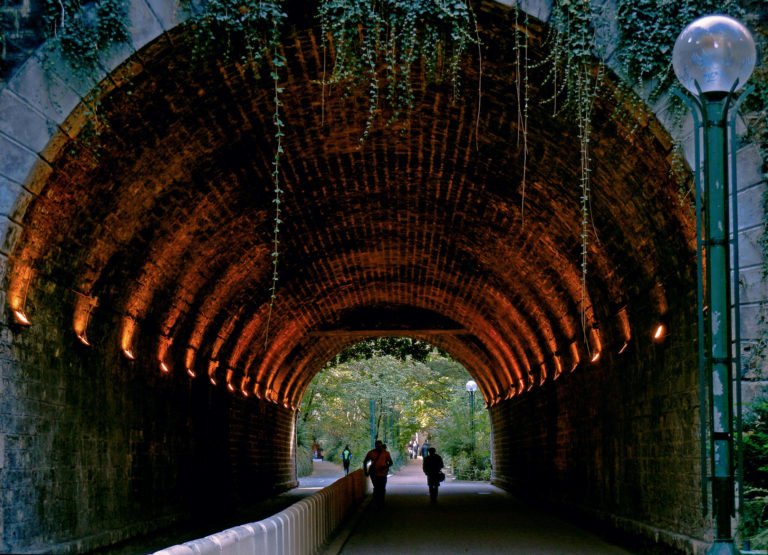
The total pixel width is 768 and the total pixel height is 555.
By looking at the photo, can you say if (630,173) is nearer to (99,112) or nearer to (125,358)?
(99,112)

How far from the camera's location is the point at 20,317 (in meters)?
9.42

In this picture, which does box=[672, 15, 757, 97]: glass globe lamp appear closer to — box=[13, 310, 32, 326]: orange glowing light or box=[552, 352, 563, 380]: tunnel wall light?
box=[13, 310, 32, 326]: orange glowing light

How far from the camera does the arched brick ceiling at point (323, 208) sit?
9867 mm

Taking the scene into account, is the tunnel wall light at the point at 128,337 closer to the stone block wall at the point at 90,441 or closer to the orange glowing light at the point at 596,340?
the stone block wall at the point at 90,441

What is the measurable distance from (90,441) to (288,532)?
12.6 ft

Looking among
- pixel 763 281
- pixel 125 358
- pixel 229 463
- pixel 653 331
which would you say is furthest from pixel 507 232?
pixel 229 463

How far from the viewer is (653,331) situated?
467 inches

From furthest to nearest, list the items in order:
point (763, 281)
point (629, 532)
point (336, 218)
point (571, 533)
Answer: point (336, 218), point (571, 533), point (629, 532), point (763, 281)

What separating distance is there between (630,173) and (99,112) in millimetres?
5535

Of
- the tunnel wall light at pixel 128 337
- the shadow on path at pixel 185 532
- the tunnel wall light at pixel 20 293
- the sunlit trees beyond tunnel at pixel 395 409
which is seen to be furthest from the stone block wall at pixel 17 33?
the sunlit trees beyond tunnel at pixel 395 409

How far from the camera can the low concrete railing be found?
5637mm

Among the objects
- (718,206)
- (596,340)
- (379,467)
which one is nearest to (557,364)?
(596,340)

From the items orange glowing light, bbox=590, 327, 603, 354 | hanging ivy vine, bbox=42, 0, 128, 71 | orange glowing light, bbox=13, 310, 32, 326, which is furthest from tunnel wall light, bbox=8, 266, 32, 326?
orange glowing light, bbox=590, 327, 603, 354

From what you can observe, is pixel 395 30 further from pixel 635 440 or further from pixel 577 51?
pixel 635 440
